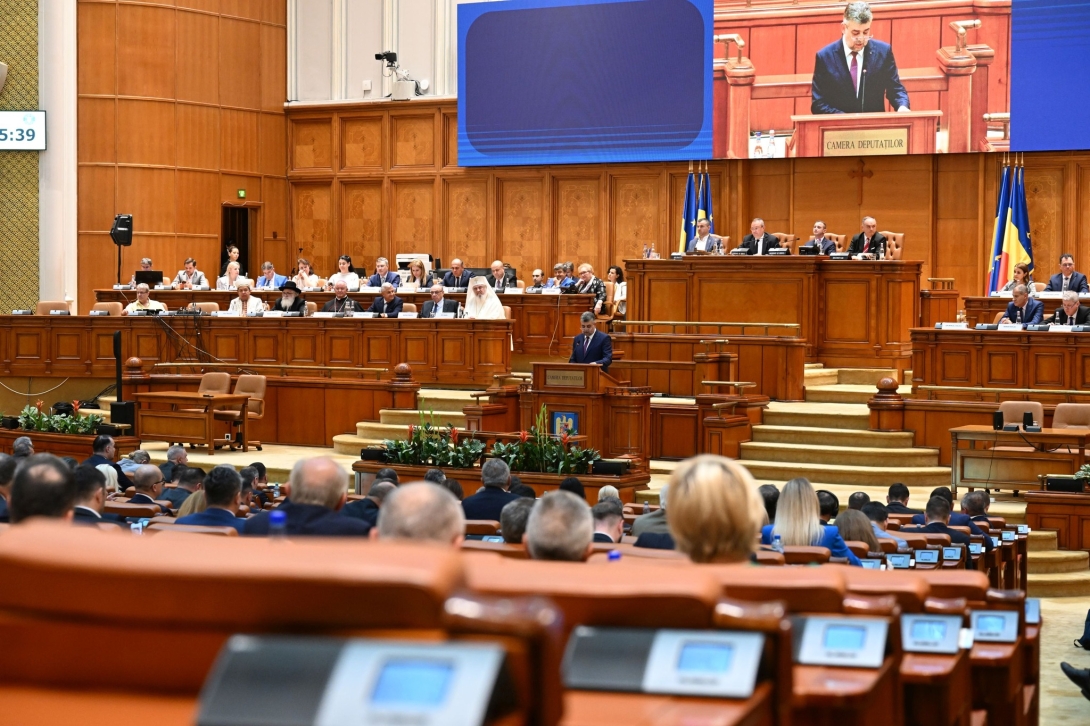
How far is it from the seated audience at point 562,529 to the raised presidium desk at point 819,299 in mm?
12138

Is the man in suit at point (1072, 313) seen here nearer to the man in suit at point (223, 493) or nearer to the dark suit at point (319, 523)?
the man in suit at point (223, 493)

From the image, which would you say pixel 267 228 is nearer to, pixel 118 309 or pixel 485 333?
pixel 118 309

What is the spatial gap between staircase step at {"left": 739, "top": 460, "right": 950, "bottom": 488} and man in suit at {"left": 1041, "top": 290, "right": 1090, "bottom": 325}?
82.4 inches

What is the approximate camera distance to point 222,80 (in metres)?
20.7

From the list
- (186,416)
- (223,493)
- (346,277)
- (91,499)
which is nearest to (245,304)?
(346,277)

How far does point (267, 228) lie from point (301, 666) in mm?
20510

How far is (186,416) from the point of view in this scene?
14.0 meters

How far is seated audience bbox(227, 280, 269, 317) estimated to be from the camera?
1620 cm

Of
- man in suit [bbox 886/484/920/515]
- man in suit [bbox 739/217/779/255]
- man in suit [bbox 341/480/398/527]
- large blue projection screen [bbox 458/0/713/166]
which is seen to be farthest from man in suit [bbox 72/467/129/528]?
large blue projection screen [bbox 458/0/713/166]

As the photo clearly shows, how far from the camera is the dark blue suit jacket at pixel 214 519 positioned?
5.07 metres

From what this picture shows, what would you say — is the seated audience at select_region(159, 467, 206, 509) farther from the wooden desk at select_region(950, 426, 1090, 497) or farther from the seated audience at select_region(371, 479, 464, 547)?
the wooden desk at select_region(950, 426, 1090, 497)

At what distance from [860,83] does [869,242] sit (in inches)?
122

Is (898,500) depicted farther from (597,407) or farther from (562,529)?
(562,529)

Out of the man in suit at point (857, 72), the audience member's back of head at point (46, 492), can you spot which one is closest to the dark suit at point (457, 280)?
the man in suit at point (857, 72)
